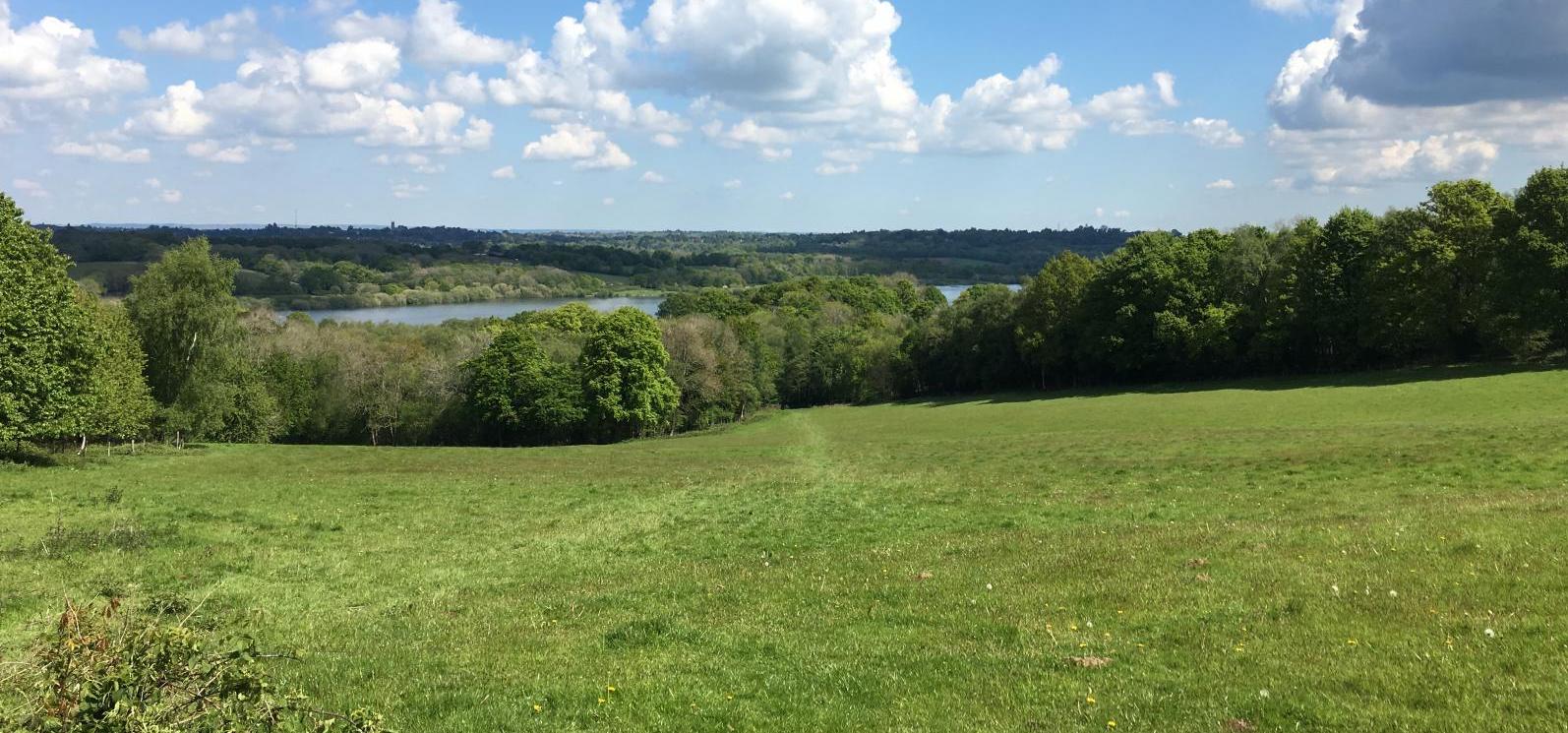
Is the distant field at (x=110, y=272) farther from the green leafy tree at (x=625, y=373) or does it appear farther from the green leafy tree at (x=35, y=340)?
the green leafy tree at (x=35, y=340)

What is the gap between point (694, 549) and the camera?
63.6 ft

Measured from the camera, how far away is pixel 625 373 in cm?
6769

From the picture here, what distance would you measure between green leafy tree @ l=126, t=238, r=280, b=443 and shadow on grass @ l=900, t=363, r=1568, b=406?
53898 mm

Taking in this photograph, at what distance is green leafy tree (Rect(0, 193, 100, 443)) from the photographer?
1235 inches

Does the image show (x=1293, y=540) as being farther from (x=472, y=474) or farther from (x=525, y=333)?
(x=525, y=333)

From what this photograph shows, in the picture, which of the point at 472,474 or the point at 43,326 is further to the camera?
the point at 472,474

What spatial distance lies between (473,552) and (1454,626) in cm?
1718

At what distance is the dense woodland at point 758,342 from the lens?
42094 millimetres

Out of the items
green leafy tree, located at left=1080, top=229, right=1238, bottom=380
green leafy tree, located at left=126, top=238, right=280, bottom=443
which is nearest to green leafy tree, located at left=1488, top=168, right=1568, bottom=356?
green leafy tree, located at left=1080, top=229, right=1238, bottom=380

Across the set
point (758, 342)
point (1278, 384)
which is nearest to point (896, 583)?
point (1278, 384)

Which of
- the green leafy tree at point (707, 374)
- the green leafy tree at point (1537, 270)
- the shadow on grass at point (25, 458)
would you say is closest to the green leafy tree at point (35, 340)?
the shadow on grass at point (25, 458)

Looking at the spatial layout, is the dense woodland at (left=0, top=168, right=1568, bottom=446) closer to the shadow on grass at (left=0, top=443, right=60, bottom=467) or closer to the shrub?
the shadow on grass at (left=0, top=443, right=60, bottom=467)

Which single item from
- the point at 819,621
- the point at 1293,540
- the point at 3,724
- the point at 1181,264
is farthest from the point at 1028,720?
the point at 1181,264

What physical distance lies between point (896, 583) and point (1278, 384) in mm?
60287
